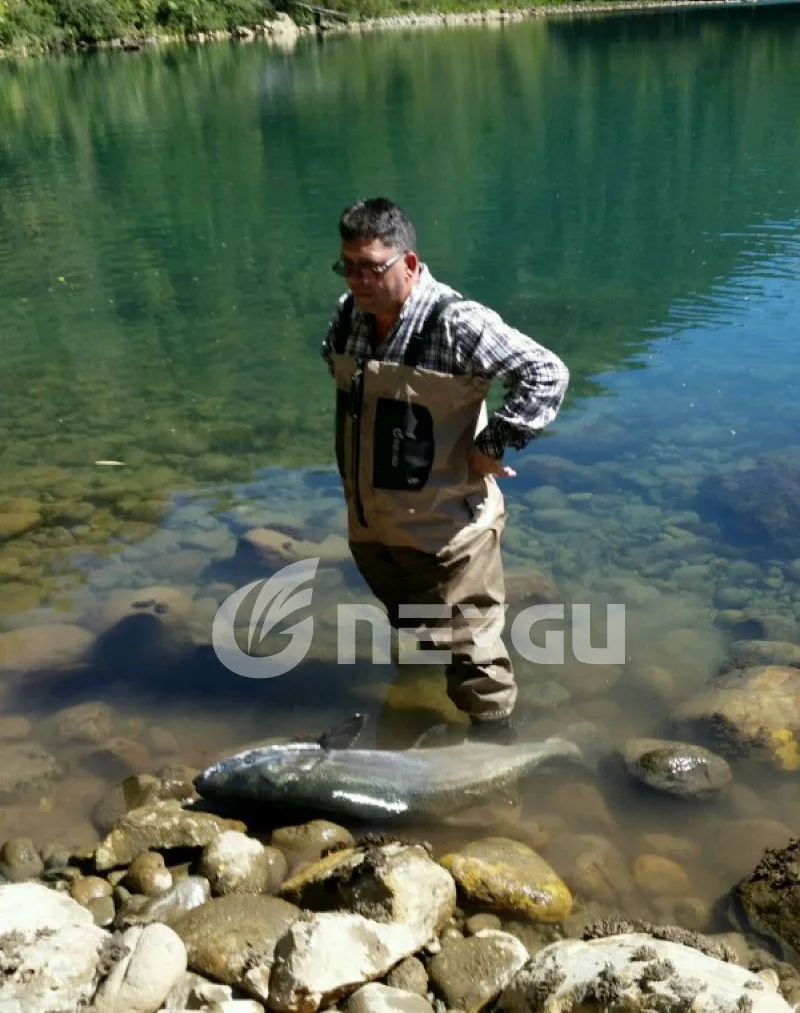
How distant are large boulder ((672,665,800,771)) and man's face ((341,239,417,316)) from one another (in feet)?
9.14

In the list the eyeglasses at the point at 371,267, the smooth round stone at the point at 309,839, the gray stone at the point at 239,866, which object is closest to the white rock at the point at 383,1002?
the gray stone at the point at 239,866

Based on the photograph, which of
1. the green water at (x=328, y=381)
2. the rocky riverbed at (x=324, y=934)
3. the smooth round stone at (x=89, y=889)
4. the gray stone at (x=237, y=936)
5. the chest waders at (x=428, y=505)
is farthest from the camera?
the green water at (x=328, y=381)

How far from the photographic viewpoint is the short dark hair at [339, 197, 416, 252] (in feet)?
13.9

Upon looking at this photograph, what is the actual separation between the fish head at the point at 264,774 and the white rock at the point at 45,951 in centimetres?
99

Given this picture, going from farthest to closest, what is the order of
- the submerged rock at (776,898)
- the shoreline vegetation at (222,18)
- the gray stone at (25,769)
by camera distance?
the shoreline vegetation at (222,18) → the gray stone at (25,769) → the submerged rock at (776,898)

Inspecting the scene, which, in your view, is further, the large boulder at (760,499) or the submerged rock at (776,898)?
the large boulder at (760,499)

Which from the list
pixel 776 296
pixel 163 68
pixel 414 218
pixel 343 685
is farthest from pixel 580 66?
pixel 343 685

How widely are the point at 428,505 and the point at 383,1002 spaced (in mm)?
2117

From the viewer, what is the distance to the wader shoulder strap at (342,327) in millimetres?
4750

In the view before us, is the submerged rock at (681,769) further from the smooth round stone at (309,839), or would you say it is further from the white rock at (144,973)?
the white rock at (144,973)

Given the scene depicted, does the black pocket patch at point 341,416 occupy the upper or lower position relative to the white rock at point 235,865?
upper

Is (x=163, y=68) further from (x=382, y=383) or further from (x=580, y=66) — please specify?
(x=382, y=383)

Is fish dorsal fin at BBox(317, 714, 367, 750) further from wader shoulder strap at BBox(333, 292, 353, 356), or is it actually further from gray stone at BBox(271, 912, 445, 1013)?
wader shoulder strap at BBox(333, 292, 353, 356)

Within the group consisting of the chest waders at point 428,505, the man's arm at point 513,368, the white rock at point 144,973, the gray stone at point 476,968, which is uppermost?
the man's arm at point 513,368
